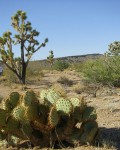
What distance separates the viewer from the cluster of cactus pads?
18.9 feet

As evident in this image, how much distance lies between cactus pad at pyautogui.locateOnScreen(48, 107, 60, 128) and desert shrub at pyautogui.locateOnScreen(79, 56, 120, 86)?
29.7 feet

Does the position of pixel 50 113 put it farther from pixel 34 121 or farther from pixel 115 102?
pixel 115 102

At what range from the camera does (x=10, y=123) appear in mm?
5910

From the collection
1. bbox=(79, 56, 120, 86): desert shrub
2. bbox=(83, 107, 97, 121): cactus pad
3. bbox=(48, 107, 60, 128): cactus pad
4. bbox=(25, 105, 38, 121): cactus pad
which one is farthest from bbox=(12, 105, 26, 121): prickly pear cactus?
bbox=(79, 56, 120, 86): desert shrub

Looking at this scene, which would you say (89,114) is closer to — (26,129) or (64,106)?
(64,106)

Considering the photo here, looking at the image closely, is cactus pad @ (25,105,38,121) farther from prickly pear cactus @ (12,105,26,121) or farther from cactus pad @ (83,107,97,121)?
cactus pad @ (83,107,97,121)

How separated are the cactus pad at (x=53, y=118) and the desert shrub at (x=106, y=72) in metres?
9.06

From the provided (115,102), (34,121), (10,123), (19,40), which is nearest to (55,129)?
(34,121)

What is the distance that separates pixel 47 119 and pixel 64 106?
1.29ft

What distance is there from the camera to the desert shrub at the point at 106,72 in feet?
48.3

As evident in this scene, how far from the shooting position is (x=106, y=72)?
1488cm

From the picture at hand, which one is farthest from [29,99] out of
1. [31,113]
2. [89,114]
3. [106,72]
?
[106,72]

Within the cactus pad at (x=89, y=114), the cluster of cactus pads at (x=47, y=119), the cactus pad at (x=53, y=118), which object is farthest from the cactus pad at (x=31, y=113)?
the cactus pad at (x=89, y=114)

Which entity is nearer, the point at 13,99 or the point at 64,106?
the point at 64,106
